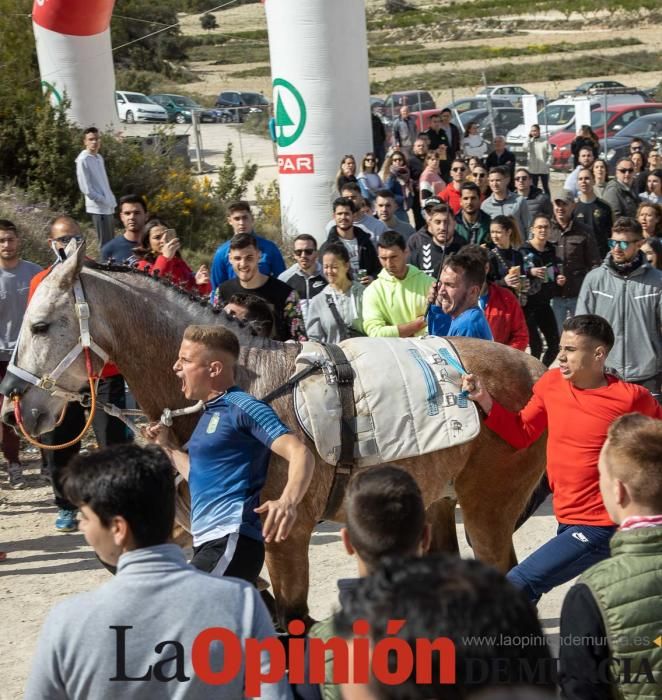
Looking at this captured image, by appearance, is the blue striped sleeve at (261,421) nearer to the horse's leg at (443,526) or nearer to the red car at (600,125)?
the horse's leg at (443,526)

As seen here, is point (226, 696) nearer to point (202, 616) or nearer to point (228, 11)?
point (202, 616)

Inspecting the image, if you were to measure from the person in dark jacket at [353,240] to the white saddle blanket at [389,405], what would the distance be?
15.0ft

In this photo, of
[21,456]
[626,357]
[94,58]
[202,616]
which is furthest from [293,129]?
[202,616]

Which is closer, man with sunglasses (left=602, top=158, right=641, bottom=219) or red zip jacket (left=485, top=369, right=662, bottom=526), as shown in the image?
red zip jacket (left=485, top=369, right=662, bottom=526)

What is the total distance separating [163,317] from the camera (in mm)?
5633

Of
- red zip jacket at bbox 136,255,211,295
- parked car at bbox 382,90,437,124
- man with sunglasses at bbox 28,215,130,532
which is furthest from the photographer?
parked car at bbox 382,90,437,124

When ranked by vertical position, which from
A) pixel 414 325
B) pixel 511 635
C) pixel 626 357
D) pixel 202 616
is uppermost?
pixel 511 635

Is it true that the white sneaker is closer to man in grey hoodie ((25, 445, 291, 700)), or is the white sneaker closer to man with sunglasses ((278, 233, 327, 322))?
man with sunglasses ((278, 233, 327, 322))

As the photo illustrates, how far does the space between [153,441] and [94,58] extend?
13597 millimetres

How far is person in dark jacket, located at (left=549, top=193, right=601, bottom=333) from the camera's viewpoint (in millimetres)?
10695

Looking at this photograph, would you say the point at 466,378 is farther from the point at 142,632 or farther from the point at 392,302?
the point at 142,632

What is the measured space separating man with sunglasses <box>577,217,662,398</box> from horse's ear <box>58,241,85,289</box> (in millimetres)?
4059

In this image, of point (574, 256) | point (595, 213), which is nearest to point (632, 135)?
point (595, 213)

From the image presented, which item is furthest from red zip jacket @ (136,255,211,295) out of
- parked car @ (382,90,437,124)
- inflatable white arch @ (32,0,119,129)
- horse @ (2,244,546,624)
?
parked car @ (382,90,437,124)
